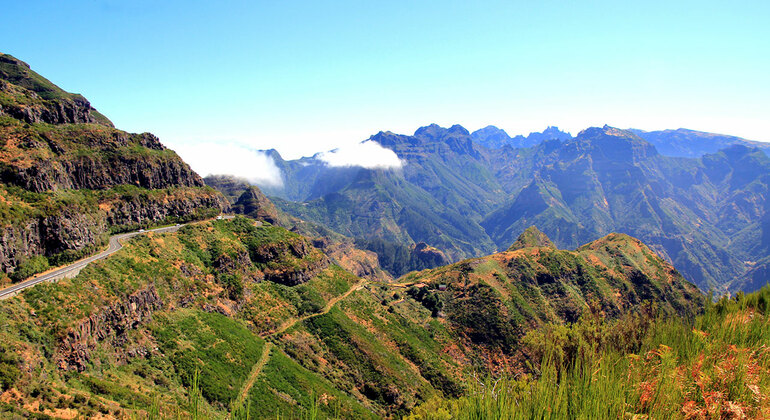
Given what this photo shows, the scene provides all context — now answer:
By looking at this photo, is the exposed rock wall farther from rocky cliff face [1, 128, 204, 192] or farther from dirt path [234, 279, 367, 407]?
dirt path [234, 279, 367, 407]

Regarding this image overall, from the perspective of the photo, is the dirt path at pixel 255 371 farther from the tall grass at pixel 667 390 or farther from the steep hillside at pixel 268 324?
the tall grass at pixel 667 390

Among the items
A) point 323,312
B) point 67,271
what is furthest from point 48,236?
point 323,312

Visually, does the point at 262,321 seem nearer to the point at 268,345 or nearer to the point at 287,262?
the point at 268,345

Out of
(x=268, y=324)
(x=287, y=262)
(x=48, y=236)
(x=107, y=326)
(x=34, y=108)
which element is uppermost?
(x=34, y=108)

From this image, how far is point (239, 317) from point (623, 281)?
16794 centimetres

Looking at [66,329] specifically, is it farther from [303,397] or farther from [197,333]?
[303,397]

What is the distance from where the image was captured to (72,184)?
89.6 meters

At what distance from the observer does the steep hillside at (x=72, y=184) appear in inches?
2442

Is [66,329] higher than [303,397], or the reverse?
[66,329]

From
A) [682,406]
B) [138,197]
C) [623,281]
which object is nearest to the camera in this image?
[682,406]

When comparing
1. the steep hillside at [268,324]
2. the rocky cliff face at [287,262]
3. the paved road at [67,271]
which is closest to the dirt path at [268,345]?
the steep hillside at [268,324]

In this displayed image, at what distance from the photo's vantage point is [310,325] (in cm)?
9706

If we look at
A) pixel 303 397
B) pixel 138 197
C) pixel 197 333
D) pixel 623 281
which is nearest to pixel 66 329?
pixel 197 333

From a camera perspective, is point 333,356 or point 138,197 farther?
point 138,197
